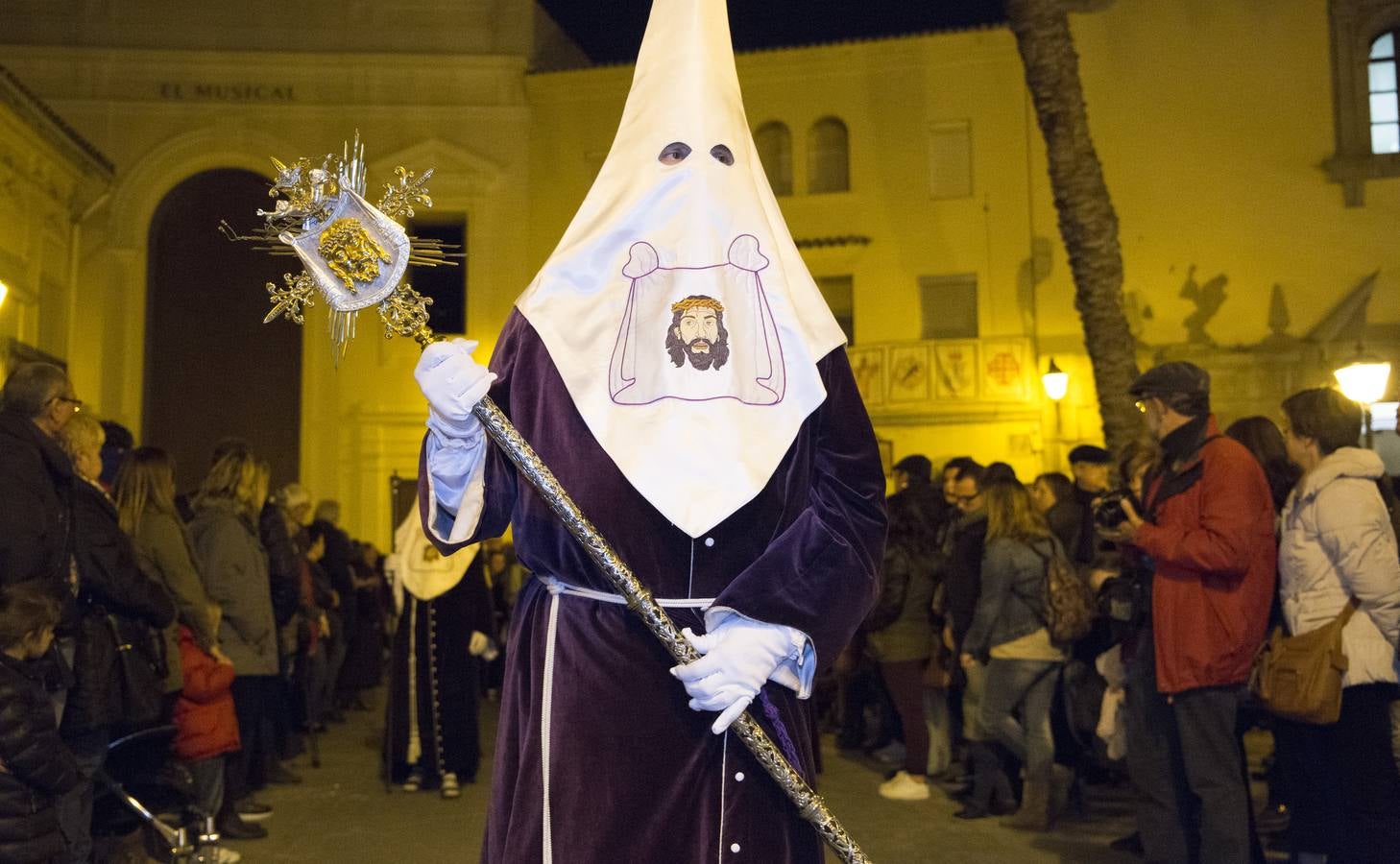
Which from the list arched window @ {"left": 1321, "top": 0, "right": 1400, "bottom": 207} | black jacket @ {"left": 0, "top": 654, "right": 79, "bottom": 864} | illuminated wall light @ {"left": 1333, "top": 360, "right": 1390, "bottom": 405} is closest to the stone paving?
black jacket @ {"left": 0, "top": 654, "right": 79, "bottom": 864}

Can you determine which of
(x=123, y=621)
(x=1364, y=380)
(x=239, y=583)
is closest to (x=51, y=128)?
(x=239, y=583)

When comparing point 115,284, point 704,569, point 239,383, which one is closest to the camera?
point 704,569

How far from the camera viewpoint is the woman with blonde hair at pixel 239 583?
709 centimetres

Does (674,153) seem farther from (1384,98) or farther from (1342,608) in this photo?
(1384,98)

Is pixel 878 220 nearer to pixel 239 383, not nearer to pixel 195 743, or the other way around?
pixel 239 383

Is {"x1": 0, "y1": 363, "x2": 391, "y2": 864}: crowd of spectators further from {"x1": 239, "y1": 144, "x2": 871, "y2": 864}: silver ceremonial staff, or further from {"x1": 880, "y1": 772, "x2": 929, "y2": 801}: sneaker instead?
{"x1": 880, "y1": 772, "x2": 929, "y2": 801}: sneaker

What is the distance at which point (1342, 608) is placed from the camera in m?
5.08

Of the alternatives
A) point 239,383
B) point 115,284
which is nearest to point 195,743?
point 115,284

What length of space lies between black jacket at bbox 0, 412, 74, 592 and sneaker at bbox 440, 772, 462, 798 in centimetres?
358

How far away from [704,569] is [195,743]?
4378mm

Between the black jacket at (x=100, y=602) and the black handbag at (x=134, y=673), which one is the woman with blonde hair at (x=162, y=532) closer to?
the black handbag at (x=134, y=673)

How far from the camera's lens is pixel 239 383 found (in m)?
24.7

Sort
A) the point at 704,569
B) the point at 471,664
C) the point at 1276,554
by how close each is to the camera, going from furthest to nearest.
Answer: the point at 471,664
the point at 1276,554
the point at 704,569

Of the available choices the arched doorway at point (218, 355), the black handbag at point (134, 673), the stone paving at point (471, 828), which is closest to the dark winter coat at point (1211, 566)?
the stone paving at point (471, 828)
